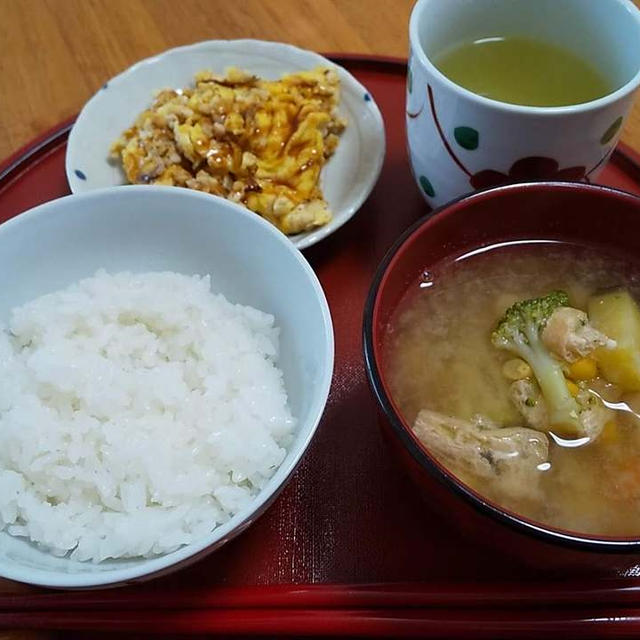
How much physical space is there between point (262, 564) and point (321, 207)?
89 cm

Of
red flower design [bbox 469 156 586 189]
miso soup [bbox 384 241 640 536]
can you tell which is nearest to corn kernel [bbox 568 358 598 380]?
miso soup [bbox 384 241 640 536]

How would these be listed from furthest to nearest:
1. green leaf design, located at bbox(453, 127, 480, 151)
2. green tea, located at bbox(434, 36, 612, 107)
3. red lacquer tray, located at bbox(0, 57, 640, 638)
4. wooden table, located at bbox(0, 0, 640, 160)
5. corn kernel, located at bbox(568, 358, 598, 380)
Answer: wooden table, located at bbox(0, 0, 640, 160), green tea, located at bbox(434, 36, 612, 107), green leaf design, located at bbox(453, 127, 480, 151), corn kernel, located at bbox(568, 358, 598, 380), red lacquer tray, located at bbox(0, 57, 640, 638)

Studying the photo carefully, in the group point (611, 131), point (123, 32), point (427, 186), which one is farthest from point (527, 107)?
point (123, 32)

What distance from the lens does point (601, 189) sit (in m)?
1.40

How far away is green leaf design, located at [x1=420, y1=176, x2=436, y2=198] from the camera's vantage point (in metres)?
1.70

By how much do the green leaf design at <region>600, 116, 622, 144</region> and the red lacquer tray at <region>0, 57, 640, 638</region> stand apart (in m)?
0.75

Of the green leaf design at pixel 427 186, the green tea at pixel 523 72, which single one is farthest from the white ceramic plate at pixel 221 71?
the green tea at pixel 523 72

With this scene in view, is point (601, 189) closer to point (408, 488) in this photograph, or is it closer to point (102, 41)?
point (408, 488)

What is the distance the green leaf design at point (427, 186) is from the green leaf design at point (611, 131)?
1.29 ft

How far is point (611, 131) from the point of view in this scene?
1486 mm

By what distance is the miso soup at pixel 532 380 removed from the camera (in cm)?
122

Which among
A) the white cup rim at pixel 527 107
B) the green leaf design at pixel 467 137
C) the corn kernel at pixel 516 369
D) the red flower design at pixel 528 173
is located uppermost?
the white cup rim at pixel 527 107

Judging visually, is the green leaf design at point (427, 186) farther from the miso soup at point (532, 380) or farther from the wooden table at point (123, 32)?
the wooden table at point (123, 32)

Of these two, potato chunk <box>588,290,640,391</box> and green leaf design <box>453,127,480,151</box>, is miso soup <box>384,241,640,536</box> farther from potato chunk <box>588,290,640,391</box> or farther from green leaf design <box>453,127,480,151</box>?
green leaf design <box>453,127,480,151</box>
